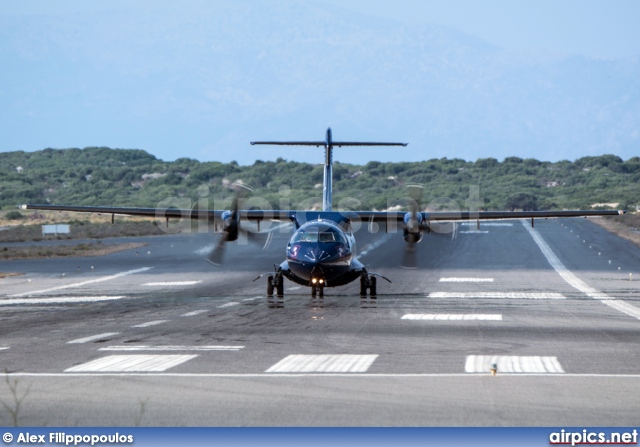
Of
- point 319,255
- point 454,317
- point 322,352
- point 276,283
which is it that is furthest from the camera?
point 276,283

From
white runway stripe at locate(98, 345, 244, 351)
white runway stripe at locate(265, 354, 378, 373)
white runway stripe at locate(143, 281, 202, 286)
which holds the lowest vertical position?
white runway stripe at locate(143, 281, 202, 286)

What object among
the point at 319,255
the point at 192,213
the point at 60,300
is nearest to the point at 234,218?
the point at 192,213

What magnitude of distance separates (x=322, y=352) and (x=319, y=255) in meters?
12.7

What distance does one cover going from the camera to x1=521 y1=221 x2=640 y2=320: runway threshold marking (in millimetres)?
30797

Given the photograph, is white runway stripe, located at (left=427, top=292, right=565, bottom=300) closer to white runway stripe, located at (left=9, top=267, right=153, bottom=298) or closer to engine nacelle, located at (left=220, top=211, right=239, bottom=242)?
engine nacelle, located at (left=220, top=211, right=239, bottom=242)

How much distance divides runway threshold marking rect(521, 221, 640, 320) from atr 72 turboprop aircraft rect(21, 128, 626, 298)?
2.95 m

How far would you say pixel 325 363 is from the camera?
59.9 ft

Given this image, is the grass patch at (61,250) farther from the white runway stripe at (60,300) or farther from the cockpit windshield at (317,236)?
the cockpit windshield at (317,236)

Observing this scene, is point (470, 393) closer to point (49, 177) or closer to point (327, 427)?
point (327, 427)

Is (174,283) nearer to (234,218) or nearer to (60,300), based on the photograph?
(234,218)

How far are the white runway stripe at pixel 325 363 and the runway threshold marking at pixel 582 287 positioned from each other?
12.0 meters

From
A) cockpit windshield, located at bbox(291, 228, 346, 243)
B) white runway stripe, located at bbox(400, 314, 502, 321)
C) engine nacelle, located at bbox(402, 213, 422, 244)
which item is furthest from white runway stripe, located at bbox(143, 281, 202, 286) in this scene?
white runway stripe, located at bbox(400, 314, 502, 321)

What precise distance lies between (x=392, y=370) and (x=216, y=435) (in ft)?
19.9

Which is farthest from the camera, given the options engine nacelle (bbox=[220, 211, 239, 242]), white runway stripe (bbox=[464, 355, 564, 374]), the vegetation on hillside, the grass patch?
the vegetation on hillside
